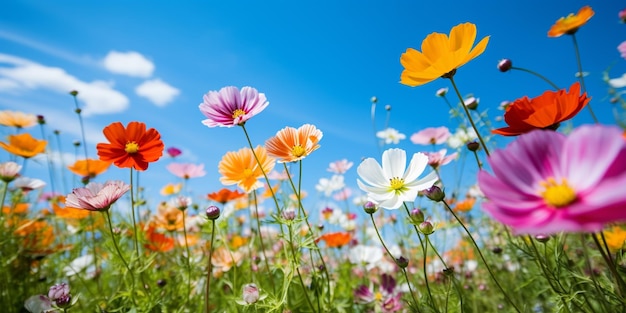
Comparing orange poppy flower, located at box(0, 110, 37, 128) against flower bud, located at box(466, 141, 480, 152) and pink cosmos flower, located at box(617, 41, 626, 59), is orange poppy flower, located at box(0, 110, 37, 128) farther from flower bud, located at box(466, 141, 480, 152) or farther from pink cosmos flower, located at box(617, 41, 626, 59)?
pink cosmos flower, located at box(617, 41, 626, 59)

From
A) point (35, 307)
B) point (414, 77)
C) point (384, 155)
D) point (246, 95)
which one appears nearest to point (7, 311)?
point (35, 307)

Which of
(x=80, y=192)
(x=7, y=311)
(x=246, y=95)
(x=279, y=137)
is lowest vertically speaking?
(x=7, y=311)

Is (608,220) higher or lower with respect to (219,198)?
lower

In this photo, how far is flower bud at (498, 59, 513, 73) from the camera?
1192 mm

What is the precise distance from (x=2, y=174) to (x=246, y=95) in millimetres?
1344

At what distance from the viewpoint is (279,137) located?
0.91m

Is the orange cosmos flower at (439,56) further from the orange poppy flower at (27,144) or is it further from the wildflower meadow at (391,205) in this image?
→ the orange poppy flower at (27,144)

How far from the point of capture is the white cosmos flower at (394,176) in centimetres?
78

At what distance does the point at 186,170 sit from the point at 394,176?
1.19 metres

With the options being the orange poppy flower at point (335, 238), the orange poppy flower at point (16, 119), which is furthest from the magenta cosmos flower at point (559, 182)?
the orange poppy flower at point (16, 119)

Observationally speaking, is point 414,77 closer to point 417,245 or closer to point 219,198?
point 219,198

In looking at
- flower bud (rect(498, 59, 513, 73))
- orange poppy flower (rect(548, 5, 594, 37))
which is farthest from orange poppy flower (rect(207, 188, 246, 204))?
orange poppy flower (rect(548, 5, 594, 37))

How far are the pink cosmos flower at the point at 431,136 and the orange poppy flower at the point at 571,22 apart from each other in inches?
20.9

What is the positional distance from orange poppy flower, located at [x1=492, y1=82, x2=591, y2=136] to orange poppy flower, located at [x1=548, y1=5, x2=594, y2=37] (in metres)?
0.74
